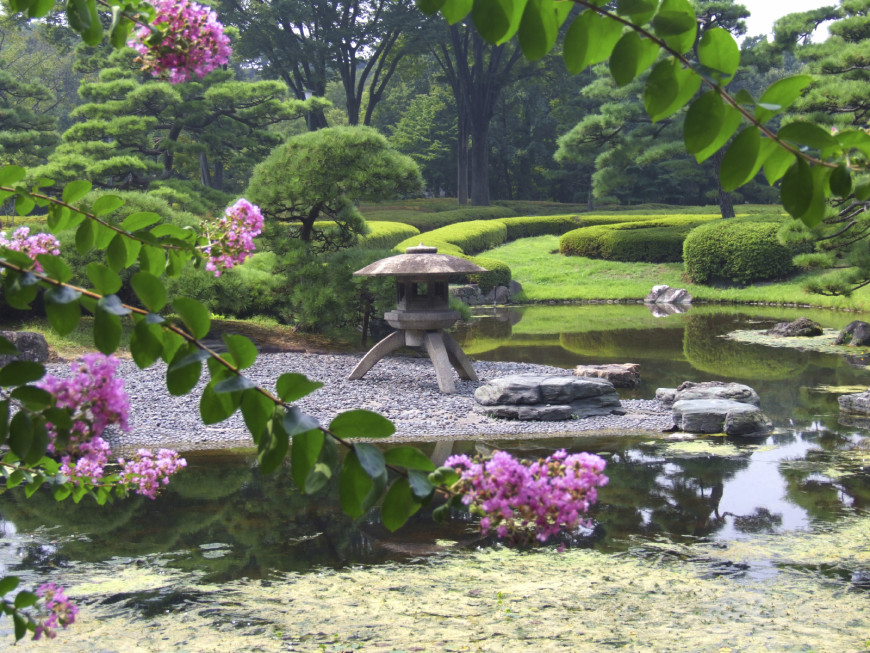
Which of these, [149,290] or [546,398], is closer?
[149,290]

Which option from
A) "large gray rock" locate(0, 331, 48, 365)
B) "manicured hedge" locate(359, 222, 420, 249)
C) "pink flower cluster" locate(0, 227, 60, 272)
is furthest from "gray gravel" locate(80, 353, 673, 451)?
"manicured hedge" locate(359, 222, 420, 249)

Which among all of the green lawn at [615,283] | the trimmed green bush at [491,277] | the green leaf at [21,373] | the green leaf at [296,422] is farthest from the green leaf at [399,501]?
the trimmed green bush at [491,277]

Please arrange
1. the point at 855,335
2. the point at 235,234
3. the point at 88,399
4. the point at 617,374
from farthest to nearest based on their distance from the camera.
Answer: the point at 855,335 → the point at 617,374 → the point at 235,234 → the point at 88,399

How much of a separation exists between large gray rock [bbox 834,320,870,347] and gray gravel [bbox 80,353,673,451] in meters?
5.08

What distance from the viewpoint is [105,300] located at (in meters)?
1.02

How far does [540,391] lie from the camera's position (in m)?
8.43

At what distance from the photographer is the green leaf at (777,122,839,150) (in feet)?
3.11

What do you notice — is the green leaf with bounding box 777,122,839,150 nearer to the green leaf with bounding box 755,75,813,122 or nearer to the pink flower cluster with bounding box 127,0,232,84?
the green leaf with bounding box 755,75,813,122

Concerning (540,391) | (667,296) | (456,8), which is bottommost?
(540,391)

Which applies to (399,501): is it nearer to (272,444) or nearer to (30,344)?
(272,444)

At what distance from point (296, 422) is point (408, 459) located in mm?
156

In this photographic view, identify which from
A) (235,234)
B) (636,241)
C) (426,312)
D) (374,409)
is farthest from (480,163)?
(235,234)

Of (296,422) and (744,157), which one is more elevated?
(744,157)

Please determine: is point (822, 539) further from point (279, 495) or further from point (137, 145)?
point (137, 145)
